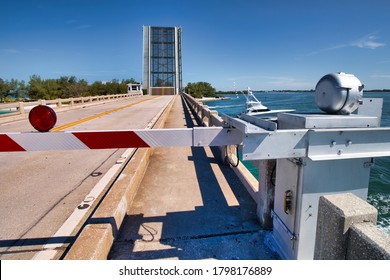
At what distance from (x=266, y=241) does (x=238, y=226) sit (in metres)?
0.47

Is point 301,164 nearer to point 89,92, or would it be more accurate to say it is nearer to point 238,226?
point 238,226

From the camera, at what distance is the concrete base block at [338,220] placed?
1379mm

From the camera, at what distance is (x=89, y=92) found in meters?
69.2

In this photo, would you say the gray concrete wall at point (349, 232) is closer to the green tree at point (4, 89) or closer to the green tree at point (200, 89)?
the green tree at point (4, 89)

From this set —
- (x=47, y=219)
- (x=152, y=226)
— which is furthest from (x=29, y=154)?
(x=152, y=226)

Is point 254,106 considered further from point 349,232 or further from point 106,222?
point 349,232

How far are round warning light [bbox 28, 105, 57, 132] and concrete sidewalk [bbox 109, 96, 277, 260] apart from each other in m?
1.61

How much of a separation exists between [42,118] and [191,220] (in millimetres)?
2298

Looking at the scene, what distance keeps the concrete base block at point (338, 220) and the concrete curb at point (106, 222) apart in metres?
2.05

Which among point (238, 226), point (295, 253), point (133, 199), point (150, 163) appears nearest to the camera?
point (295, 253)

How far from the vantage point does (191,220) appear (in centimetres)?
356

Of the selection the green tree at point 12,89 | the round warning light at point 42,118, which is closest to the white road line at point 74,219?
the round warning light at point 42,118

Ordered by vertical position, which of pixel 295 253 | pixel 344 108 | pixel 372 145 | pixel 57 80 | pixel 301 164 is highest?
pixel 57 80

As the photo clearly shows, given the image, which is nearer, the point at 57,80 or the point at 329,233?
the point at 329,233
